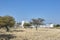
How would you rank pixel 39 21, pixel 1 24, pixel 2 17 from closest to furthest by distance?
pixel 1 24
pixel 2 17
pixel 39 21

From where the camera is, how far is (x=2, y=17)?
52469mm

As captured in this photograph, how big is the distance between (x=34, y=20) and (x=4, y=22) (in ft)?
140

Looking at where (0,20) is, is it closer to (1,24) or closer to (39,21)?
(1,24)

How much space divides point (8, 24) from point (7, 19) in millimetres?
1489

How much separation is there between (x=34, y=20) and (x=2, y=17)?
39978 mm

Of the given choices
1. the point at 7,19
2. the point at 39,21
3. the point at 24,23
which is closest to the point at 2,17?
the point at 7,19

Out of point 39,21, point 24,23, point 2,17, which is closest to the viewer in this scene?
point 2,17

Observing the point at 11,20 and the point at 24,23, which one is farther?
the point at 24,23

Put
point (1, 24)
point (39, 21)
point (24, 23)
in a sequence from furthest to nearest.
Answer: point (24, 23)
point (39, 21)
point (1, 24)

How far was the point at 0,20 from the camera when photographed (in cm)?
5019

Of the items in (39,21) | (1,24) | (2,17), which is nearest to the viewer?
(1,24)

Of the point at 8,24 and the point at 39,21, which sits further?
the point at 39,21

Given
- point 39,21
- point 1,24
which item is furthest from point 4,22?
point 39,21

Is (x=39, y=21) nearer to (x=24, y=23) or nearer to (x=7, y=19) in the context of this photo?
(x=24, y=23)
